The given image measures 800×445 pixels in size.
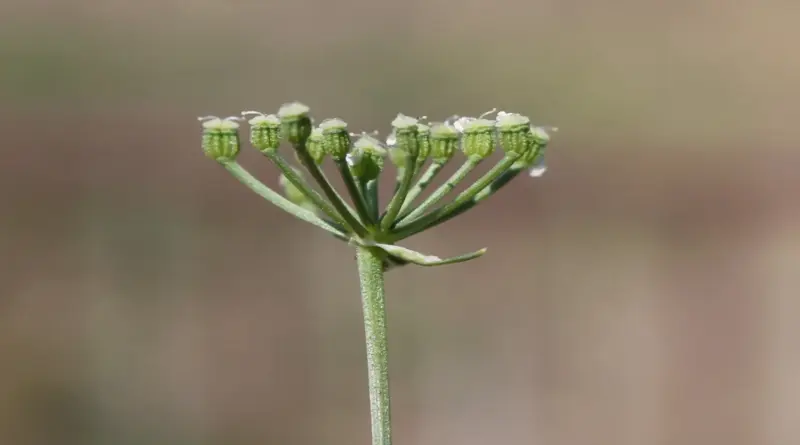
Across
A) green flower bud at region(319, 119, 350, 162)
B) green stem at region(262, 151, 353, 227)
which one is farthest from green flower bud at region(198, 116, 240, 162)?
green flower bud at region(319, 119, 350, 162)

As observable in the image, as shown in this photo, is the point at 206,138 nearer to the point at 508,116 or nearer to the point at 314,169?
the point at 314,169

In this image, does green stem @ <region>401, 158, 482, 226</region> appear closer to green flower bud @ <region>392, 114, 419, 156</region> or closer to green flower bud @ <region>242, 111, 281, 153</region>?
green flower bud @ <region>392, 114, 419, 156</region>

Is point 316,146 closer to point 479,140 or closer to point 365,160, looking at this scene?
point 365,160

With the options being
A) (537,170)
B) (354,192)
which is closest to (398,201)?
(354,192)

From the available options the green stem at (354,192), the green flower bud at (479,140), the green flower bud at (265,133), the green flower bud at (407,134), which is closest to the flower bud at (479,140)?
the green flower bud at (479,140)

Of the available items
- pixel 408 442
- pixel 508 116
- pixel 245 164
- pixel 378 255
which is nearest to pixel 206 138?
pixel 378 255

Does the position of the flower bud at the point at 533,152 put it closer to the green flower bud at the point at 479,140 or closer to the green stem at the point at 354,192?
the green flower bud at the point at 479,140
